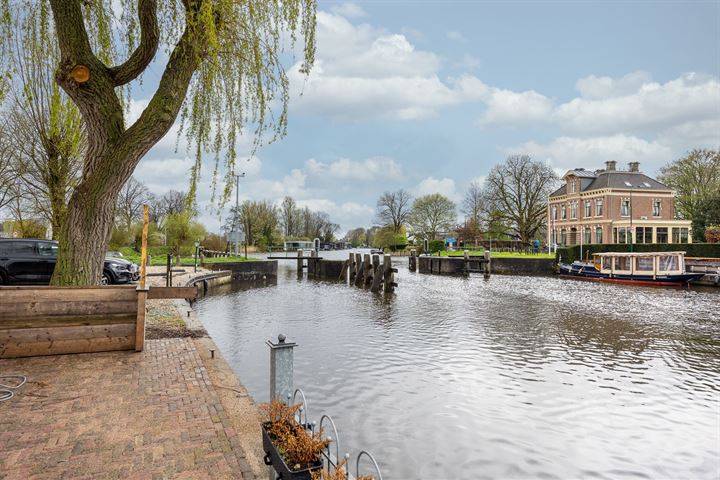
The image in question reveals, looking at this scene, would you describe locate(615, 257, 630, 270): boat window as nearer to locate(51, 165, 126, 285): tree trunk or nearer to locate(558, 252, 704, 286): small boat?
locate(558, 252, 704, 286): small boat

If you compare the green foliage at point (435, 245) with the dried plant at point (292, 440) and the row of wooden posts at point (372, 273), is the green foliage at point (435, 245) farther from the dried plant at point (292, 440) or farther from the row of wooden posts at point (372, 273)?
the dried plant at point (292, 440)

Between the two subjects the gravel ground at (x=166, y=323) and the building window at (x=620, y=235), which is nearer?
the gravel ground at (x=166, y=323)

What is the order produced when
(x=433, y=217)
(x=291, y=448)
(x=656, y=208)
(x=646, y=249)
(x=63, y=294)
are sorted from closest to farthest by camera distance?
(x=291, y=448) < (x=63, y=294) < (x=646, y=249) < (x=656, y=208) < (x=433, y=217)

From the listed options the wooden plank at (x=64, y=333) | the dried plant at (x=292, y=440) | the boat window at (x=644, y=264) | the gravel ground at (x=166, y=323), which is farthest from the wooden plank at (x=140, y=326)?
the boat window at (x=644, y=264)

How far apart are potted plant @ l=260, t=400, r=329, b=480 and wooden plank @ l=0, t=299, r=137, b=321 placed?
15.2 feet

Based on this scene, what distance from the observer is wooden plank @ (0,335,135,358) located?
6051 mm

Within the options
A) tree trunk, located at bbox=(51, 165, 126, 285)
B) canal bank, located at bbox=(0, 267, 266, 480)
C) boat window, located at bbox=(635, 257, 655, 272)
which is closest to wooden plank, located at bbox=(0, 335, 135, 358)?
canal bank, located at bbox=(0, 267, 266, 480)

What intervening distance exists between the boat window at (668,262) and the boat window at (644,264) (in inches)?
20.8

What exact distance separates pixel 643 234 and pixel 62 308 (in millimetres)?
48380

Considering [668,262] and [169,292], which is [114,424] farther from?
[668,262]

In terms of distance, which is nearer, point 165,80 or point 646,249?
point 165,80

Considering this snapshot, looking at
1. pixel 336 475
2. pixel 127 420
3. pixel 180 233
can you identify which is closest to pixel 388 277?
pixel 180 233

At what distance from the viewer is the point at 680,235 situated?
42188mm

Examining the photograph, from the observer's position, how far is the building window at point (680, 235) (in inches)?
1661
